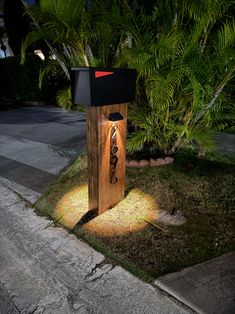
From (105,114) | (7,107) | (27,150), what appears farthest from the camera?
(7,107)

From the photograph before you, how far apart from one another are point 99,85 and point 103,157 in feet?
2.58

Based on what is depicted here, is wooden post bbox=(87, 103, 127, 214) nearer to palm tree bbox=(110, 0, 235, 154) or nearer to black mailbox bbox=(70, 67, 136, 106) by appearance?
black mailbox bbox=(70, 67, 136, 106)

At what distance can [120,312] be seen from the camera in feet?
7.57

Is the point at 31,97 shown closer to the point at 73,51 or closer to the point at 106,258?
the point at 73,51

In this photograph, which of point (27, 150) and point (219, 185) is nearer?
point (219, 185)

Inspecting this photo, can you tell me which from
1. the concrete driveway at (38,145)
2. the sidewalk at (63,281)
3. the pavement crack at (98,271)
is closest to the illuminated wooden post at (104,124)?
the sidewalk at (63,281)

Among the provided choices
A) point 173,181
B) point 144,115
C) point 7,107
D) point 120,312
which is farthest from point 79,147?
point 7,107

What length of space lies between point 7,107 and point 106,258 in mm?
10278

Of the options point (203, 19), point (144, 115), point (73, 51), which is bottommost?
point (144, 115)

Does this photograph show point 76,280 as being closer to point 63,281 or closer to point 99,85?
point 63,281

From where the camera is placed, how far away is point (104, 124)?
3.21 meters

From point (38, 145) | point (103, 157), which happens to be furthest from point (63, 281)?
point (38, 145)

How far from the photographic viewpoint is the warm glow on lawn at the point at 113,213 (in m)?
3.32

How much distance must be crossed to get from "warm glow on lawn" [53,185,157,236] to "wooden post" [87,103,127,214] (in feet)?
0.44
